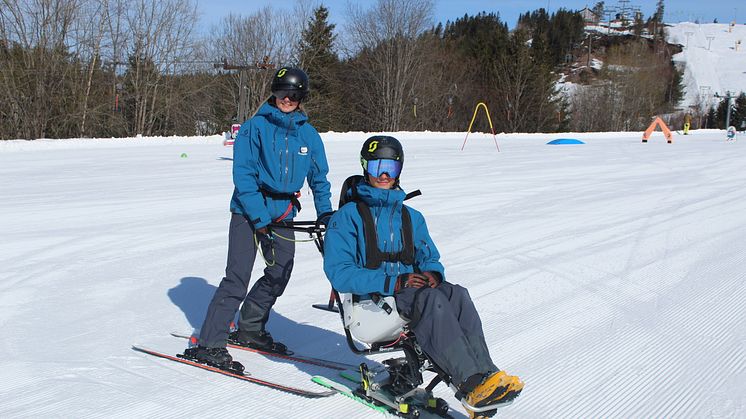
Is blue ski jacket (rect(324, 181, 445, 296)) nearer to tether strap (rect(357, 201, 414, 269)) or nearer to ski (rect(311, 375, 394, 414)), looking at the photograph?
tether strap (rect(357, 201, 414, 269))

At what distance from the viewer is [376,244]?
320cm

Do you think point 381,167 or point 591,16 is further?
point 591,16

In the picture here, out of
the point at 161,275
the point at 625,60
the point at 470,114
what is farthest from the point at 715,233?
the point at 625,60

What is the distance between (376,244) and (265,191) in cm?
106

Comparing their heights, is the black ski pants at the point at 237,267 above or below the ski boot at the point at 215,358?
above

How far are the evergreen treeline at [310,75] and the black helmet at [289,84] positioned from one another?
19253 mm

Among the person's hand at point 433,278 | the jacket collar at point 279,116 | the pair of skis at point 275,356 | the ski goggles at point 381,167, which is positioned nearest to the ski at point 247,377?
the pair of skis at point 275,356

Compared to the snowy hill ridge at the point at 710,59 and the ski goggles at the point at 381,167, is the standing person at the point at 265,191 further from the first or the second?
the snowy hill ridge at the point at 710,59

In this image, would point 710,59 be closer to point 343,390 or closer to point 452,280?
point 452,280

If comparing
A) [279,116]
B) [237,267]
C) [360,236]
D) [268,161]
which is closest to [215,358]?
[237,267]

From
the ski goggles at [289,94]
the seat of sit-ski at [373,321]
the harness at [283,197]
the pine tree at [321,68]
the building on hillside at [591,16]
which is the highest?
the building on hillside at [591,16]

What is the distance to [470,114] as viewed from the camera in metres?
56.8

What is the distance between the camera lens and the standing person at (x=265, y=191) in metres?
3.87

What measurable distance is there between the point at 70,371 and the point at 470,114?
54.6m
